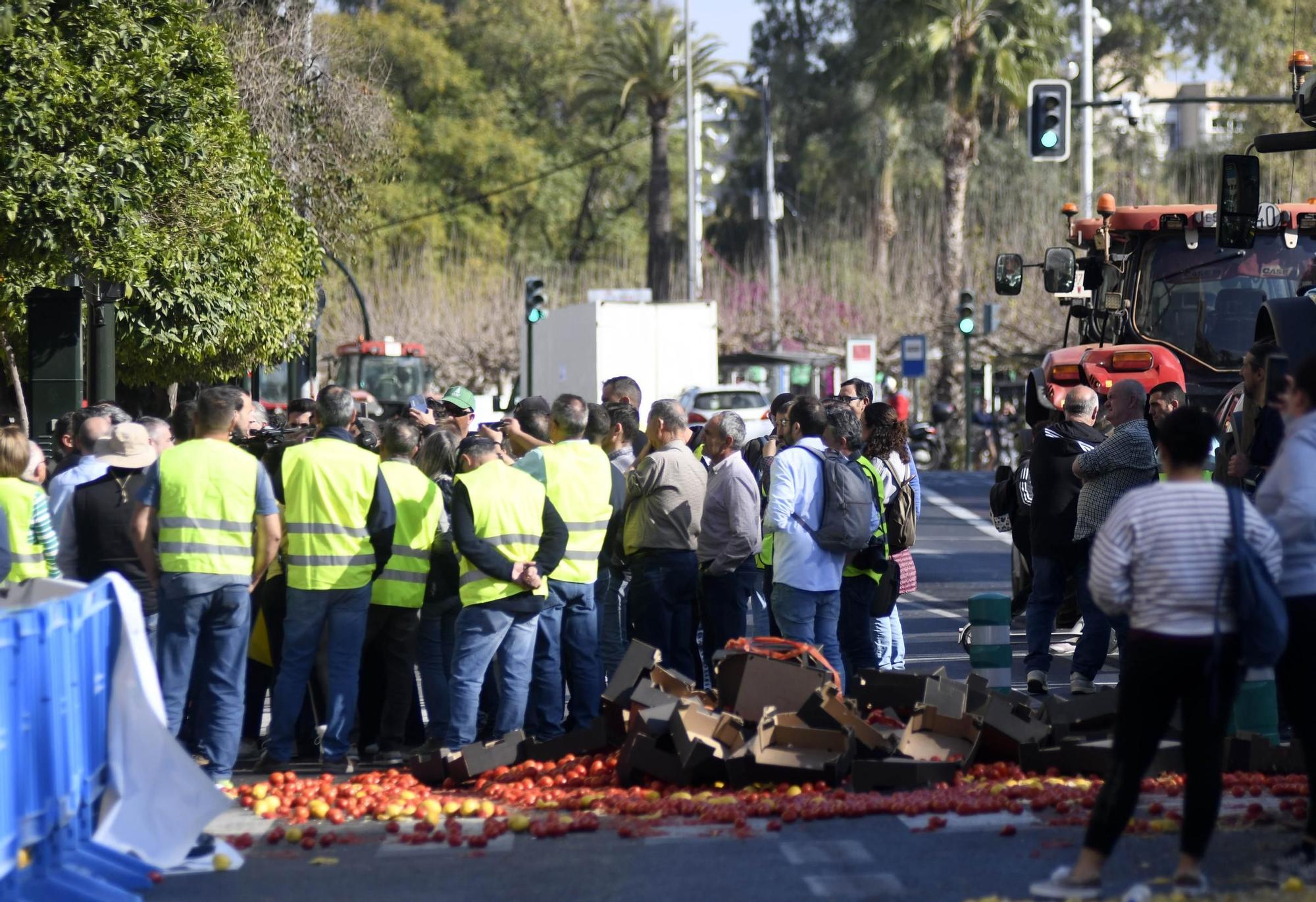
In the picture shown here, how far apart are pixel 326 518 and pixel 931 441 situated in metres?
28.7

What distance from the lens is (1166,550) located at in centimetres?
571

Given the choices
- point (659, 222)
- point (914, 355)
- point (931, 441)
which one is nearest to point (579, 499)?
point (914, 355)

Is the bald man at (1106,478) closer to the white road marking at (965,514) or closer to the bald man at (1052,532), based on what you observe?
the bald man at (1052,532)

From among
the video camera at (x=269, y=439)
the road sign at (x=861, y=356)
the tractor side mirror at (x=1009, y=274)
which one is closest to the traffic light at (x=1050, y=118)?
the tractor side mirror at (x=1009, y=274)

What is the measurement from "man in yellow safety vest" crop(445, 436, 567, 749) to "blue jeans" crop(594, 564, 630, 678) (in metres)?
1.36

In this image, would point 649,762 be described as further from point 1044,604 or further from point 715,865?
point 1044,604

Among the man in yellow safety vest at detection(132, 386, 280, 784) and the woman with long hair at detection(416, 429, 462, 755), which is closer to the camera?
the man in yellow safety vest at detection(132, 386, 280, 784)

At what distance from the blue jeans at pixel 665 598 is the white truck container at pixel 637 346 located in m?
20.6

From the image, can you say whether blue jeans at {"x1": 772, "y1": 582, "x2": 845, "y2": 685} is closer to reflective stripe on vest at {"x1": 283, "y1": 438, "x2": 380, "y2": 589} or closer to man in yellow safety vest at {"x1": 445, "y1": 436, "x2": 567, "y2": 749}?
man in yellow safety vest at {"x1": 445, "y1": 436, "x2": 567, "y2": 749}

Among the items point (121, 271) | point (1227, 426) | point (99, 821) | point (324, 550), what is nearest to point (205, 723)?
point (324, 550)

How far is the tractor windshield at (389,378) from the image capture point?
3697 centimetres

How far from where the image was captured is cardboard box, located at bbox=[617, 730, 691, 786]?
7.80 meters

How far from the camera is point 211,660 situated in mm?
8266

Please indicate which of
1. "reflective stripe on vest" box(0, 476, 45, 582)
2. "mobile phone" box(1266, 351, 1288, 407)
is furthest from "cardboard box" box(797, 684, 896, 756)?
"reflective stripe on vest" box(0, 476, 45, 582)
